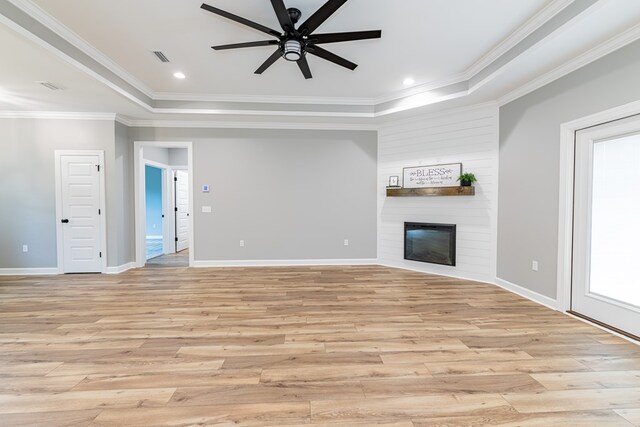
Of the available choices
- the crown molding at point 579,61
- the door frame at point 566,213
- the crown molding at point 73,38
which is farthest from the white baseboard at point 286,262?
the crown molding at point 579,61

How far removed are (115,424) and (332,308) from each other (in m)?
2.15

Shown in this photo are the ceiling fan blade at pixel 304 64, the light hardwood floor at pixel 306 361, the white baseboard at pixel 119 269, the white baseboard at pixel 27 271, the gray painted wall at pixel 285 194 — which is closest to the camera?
the light hardwood floor at pixel 306 361

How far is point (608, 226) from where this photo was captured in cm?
280

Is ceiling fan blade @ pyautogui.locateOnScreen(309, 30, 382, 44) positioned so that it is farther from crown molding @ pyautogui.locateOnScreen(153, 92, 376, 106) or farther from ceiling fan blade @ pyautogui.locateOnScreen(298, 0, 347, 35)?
crown molding @ pyautogui.locateOnScreen(153, 92, 376, 106)

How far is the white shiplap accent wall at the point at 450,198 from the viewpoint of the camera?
4.36m

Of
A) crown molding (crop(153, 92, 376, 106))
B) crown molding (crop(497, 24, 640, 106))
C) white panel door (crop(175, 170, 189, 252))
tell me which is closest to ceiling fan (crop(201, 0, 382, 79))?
crown molding (crop(153, 92, 376, 106))

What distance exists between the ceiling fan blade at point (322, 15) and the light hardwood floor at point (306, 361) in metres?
2.81

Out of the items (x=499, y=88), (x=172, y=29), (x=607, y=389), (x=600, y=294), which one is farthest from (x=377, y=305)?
(x=172, y=29)

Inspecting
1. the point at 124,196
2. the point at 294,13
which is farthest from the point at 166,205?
the point at 294,13

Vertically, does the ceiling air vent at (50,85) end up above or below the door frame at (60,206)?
above

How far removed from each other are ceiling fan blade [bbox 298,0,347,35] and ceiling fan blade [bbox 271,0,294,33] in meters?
0.11

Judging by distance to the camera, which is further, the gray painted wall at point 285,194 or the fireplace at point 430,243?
the gray painted wall at point 285,194

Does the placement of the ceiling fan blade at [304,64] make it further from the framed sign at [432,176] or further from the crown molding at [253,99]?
the framed sign at [432,176]

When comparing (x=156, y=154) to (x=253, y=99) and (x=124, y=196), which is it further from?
(x=253, y=99)
